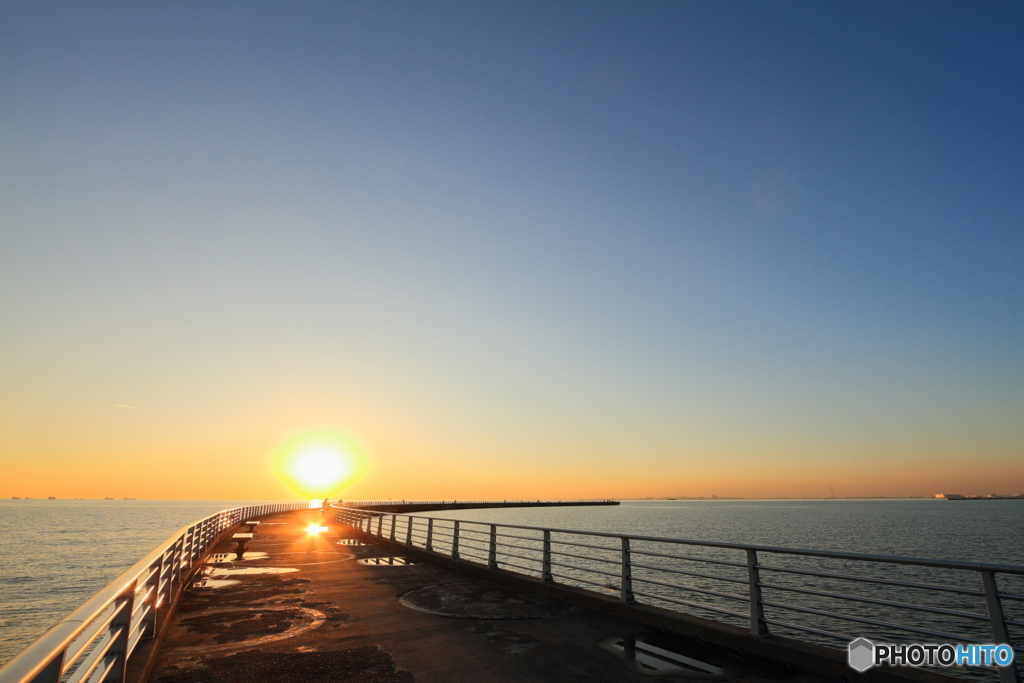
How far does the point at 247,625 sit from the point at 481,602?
168 inches

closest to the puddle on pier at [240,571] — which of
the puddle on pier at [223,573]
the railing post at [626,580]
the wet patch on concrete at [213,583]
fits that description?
the puddle on pier at [223,573]

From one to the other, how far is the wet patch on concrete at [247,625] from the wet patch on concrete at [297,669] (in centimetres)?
73

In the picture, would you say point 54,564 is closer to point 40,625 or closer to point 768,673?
point 40,625

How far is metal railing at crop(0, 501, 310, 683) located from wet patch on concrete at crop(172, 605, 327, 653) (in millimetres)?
645

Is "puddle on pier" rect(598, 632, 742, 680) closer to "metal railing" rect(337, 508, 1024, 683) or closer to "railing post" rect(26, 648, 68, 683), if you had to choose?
"metal railing" rect(337, 508, 1024, 683)

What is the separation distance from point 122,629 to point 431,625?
16.1 ft

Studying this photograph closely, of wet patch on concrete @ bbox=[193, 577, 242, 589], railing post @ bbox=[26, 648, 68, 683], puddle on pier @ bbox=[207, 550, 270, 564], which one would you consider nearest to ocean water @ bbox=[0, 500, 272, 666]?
wet patch on concrete @ bbox=[193, 577, 242, 589]

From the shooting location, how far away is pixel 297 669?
6953mm

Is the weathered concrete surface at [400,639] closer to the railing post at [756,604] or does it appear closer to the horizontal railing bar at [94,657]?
the railing post at [756,604]

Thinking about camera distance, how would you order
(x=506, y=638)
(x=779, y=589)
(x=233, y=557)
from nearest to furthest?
1. (x=506, y=638)
2. (x=779, y=589)
3. (x=233, y=557)

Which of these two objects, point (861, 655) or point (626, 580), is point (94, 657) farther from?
point (626, 580)

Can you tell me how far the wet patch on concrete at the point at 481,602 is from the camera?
33.5 feet

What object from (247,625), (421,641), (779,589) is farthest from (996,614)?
(247,625)

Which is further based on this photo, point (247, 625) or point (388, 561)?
point (388, 561)
